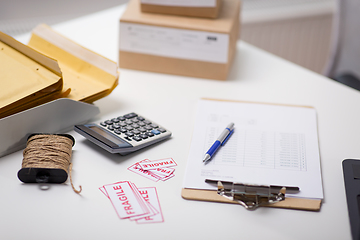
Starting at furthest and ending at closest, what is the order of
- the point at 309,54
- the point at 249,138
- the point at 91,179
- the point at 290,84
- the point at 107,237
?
the point at 309,54 < the point at 290,84 < the point at 249,138 < the point at 91,179 < the point at 107,237

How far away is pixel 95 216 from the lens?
1.86 feet

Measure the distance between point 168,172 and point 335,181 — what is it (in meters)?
0.29

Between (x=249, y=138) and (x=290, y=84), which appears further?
(x=290, y=84)

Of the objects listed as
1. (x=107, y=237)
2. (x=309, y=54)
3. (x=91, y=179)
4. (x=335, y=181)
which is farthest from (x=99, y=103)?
(x=309, y=54)

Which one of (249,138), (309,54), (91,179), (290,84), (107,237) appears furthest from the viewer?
(309,54)

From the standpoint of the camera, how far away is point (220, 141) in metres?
0.72

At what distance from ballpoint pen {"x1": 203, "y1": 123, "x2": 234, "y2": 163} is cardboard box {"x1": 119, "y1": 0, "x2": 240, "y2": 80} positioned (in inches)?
10.5

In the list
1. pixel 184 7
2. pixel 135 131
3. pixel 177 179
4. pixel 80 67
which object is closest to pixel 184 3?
pixel 184 7

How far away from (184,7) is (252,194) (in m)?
0.58

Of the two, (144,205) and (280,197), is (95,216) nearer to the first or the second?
(144,205)

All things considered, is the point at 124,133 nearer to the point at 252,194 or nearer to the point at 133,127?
the point at 133,127

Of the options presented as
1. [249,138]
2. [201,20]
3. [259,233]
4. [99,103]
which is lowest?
[259,233]

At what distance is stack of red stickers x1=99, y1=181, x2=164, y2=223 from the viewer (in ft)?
1.86

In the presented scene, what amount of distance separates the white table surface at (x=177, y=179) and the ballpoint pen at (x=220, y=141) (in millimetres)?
44
